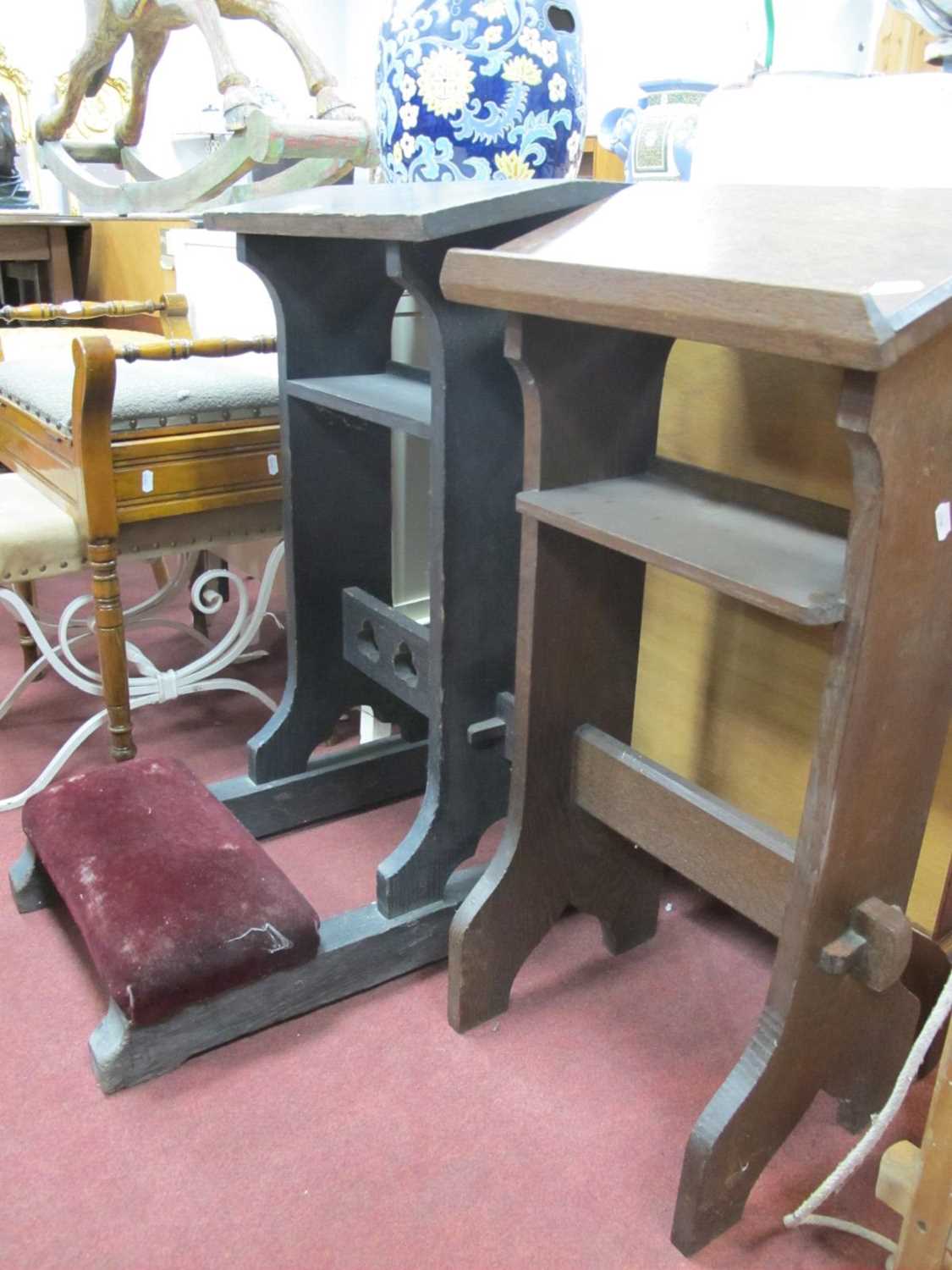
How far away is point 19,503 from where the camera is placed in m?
1.78

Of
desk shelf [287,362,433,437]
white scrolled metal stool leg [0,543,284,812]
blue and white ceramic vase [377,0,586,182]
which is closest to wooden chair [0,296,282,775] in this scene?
white scrolled metal stool leg [0,543,284,812]

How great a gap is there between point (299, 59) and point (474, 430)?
447 millimetres

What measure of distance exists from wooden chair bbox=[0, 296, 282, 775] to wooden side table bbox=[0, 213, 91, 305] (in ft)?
6.68

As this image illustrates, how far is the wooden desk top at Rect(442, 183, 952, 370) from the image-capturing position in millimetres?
719

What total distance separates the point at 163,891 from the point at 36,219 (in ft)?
10.1

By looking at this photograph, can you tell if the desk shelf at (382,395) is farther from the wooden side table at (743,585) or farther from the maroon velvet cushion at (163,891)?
the maroon velvet cushion at (163,891)

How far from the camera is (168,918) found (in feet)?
4.20

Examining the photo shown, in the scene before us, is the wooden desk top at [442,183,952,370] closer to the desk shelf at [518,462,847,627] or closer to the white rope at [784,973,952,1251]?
the desk shelf at [518,462,847,627]

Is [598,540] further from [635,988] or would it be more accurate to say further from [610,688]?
[635,988]

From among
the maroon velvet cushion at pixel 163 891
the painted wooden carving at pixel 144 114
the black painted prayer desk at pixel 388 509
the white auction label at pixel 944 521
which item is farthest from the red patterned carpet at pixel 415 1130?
the painted wooden carving at pixel 144 114

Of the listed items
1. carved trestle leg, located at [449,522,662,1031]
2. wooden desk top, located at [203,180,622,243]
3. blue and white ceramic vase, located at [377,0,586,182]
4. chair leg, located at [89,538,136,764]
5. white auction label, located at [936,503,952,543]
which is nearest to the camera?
white auction label, located at [936,503,952,543]

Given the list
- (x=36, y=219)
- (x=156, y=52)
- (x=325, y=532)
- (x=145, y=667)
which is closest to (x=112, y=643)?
(x=145, y=667)

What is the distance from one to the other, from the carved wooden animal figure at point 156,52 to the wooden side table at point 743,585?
27cm

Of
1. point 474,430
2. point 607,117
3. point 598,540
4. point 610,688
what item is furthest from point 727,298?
Answer: point 607,117
